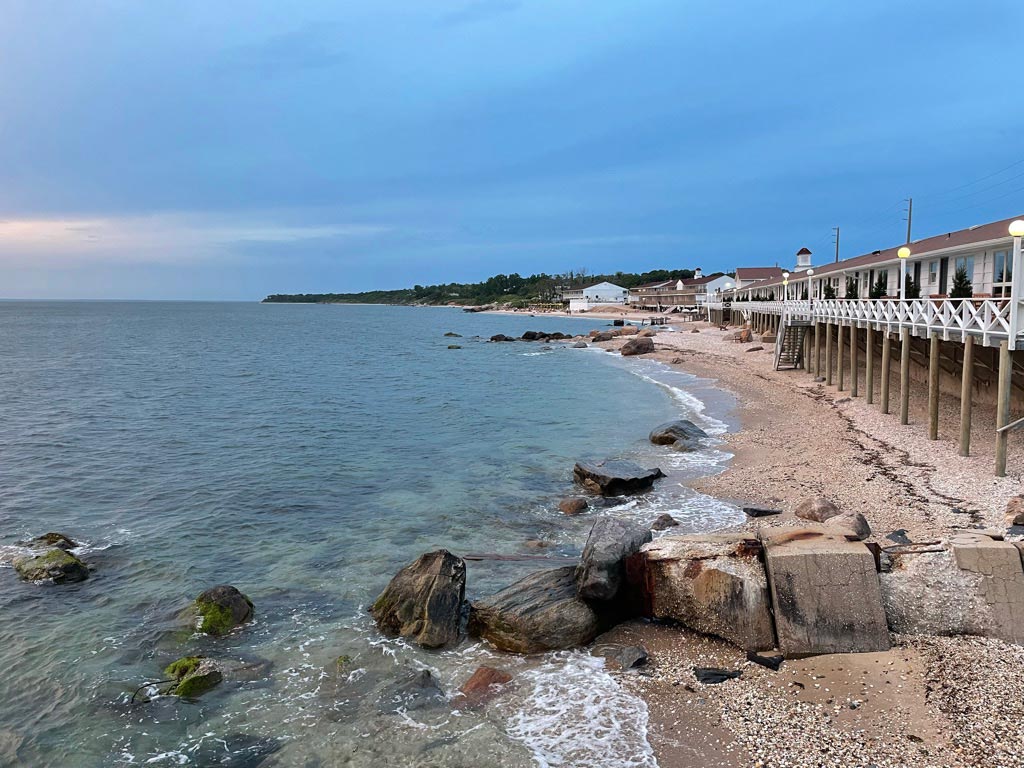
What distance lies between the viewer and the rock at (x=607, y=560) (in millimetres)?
9836

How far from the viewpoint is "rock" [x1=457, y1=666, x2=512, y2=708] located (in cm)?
853

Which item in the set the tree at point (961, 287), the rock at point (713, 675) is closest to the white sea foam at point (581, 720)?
the rock at point (713, 675)

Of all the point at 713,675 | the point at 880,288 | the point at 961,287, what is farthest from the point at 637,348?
the point at 713,675

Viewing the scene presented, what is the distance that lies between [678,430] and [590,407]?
30.2 feet

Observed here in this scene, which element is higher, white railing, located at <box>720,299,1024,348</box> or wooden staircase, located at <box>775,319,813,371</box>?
white railing, located at <box>720,299,1024,348</box>

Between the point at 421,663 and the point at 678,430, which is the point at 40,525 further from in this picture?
the point at 678,430

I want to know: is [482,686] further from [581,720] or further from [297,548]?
[297,548]

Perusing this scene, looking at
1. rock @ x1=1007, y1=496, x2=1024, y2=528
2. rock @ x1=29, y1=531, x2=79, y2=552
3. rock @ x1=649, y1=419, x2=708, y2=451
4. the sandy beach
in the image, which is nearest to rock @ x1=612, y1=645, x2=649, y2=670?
the sandy beach

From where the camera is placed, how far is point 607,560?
991 centimetres

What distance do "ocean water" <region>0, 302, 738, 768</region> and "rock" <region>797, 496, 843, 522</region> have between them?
1636 millimetres

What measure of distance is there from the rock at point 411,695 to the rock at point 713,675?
315 centimetres

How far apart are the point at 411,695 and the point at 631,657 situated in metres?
2.86

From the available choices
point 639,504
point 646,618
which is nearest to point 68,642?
point 646,618

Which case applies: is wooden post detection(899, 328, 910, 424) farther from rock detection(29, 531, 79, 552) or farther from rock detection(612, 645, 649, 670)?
rock detection(29, 531, 79, 552)
